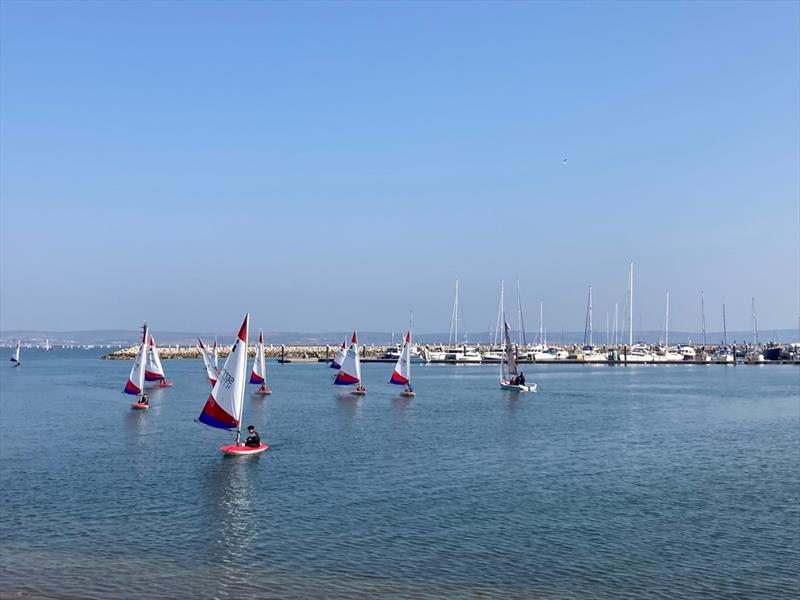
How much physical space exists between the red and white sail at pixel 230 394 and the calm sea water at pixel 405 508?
7.35 feet

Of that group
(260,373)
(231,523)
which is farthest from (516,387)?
(231,523)

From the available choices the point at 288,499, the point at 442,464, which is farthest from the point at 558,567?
the point at 442,464

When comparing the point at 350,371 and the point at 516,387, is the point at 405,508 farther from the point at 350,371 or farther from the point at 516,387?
the point at 516,387

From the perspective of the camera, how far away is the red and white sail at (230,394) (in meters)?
47.3

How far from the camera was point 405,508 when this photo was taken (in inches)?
1326

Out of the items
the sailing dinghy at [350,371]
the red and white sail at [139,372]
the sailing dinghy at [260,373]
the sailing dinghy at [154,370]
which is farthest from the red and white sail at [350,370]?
the sailing dinghy at [154,370]

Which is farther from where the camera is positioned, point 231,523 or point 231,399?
point 231,399

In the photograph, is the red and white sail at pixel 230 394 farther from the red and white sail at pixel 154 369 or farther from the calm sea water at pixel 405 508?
the red and white sail at pixel 154 369

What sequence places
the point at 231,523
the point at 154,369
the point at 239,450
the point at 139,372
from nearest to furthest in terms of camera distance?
the point at 231,523 < the point at 239,450 < the point at 139,372 < the point at 154,369

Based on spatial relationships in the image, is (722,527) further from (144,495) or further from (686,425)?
(686,425)

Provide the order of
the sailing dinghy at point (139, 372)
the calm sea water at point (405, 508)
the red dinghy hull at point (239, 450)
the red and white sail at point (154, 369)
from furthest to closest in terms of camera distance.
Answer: the red and white sail at point (154, 369), the sailing dinghy at point (139, 372), the red dinghy hull at point (239, 450), the calm sea water at point (405, 508)

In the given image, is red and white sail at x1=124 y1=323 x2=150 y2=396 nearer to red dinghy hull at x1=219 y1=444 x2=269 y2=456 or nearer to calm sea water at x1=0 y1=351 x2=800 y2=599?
calm sea water at x1=0 y1=351 x2=800 y2=599

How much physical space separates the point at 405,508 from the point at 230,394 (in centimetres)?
1723

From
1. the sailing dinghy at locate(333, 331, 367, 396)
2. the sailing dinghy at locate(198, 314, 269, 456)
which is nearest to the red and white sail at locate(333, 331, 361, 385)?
the sailing dinghy at locate(333, 331, 367, 396)
